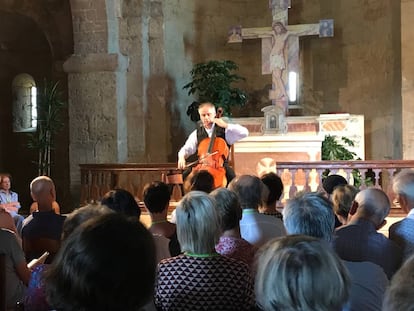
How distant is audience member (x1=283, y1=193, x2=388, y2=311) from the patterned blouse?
354mm

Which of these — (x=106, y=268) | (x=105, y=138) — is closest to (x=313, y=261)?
(x=106, y=268)

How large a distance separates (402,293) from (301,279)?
424mm

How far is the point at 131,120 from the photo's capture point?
11.2 metres

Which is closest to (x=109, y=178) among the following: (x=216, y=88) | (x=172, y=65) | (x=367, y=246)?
(x=216, y=88)

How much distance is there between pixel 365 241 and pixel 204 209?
972 mm

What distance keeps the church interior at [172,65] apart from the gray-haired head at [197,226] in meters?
8.04

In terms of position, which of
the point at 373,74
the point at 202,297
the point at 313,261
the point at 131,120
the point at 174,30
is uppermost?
the point at 174,30

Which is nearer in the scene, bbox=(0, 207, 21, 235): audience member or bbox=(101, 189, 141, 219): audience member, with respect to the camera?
bbox=(101, 189, 141, 219): audience member

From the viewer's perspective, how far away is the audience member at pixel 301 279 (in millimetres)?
1623

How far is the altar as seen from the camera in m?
9.62

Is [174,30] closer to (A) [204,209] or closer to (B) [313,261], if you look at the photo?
(A) [204,209]

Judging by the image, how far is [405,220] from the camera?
3.56 meters

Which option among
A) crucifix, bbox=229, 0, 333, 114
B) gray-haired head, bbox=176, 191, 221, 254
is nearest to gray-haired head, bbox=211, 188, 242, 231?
gray-haired head, bbox=176, 191, 221, 254

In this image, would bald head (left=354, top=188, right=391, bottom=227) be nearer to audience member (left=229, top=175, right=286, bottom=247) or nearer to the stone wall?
audience member (left=229, top=175, right=286, bottom=247)
